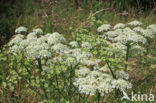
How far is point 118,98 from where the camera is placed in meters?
3.30

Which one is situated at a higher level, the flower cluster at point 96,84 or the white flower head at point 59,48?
the white flower head at point 59,48

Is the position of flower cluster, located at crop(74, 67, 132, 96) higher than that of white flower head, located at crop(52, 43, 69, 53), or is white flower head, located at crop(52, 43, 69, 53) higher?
white flower head, located at crop(52, 43, 69, 53)

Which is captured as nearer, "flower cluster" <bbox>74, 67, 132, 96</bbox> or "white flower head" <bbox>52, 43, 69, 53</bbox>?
"flower cluster" <bbox>74, 67, 132, 96</bbox>

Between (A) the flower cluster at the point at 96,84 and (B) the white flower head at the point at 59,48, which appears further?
(B) the white flower head at the point at 59,48

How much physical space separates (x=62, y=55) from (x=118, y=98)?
3.58 ft

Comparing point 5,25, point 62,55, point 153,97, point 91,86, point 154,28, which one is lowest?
point 153,97

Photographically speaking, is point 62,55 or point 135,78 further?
point 135,78

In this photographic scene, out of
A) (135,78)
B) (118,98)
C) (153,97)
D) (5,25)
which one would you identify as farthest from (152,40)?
(5,25)

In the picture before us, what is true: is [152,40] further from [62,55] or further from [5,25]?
[5,25]

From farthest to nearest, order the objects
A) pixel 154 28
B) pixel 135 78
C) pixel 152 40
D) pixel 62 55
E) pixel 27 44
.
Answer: pixel 152 40 → pixel 135 78 → pixel 154 28 → pixel 27 44 → pixel 62 55

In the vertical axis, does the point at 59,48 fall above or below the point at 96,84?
above

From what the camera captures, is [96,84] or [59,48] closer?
[96,84]

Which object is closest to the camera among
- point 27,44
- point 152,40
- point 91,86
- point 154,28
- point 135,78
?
point 91,86

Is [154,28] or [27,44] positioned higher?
[154,28]
